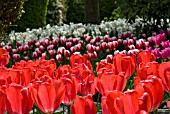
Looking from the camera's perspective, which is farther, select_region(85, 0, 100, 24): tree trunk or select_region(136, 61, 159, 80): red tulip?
select_region(85, 0, 100, 24): tree trunk

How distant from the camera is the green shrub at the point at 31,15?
1577cm

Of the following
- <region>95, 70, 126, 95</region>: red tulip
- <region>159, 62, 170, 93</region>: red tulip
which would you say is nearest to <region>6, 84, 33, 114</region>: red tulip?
<region>95, 70, 126, 95</region>: red tulip

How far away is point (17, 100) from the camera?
6.11ft

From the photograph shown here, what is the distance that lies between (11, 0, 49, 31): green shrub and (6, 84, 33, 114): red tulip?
1400 centimetres

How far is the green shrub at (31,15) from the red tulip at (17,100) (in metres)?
14.0

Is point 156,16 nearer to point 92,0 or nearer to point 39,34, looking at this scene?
point 39,34

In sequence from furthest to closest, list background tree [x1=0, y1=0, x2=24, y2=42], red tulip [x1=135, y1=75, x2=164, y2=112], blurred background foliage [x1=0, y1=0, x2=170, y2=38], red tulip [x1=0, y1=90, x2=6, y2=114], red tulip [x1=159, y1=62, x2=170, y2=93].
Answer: background tree [x1=0, y1=0, x2=24, y2=42], blurred background foliage [x1=0, y1=0, x2=170, y2=38], red tulip [x1=159, y1=62, x2=170, y2=93], red tulip [x1=0, y1=90, x2=6, y2=114], red tulip [x1=135, y1=75, x2=164, y2=112]

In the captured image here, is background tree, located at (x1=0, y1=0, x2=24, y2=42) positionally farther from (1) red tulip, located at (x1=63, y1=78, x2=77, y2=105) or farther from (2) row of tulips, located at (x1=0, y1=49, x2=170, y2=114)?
(1) red tulip, located at (x1=63, y1=78, x2=77, y2=105)

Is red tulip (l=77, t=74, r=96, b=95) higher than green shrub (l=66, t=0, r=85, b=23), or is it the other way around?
red tulip (l=77, t=74, r=96, b=95)

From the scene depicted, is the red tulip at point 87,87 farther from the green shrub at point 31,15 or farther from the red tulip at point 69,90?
the green shrub at point 31,15

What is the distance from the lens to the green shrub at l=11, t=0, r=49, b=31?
15766 mm

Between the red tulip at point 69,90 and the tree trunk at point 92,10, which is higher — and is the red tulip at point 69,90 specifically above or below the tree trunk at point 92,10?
above

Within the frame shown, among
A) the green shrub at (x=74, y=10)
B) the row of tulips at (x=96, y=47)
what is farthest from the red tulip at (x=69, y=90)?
the green shrub at (x=74, y=10)

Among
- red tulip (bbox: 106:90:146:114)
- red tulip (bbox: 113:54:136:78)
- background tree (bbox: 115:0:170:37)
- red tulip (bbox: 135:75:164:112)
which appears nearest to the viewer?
red tulip (bbox: 106:90:146:114)
